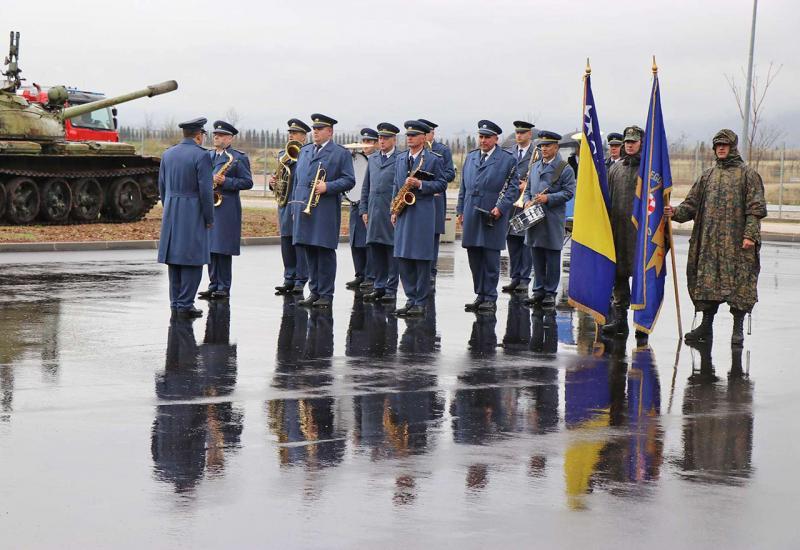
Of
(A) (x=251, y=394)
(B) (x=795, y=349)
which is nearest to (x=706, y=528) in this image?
(A) (x=251, y=394)

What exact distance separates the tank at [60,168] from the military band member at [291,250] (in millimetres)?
12636

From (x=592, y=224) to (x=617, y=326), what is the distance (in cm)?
95

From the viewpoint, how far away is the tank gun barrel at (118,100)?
94.5 ft

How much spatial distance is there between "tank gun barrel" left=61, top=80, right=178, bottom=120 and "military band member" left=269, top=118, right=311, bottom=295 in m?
13.3

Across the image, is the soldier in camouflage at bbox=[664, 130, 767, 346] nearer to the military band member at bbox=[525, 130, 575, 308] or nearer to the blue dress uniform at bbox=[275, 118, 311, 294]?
the military band member at bbox=[525, 130, 575, 308]

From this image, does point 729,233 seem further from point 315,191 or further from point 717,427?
point 315,191

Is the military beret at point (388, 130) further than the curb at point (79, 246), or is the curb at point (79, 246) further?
the curb at point (79, 246)

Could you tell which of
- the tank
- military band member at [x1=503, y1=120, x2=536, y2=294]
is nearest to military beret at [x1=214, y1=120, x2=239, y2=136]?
military band member at [x1=503, y1=120, x2=536, y2=294]

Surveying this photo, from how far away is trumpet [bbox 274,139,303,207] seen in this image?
15531 mm

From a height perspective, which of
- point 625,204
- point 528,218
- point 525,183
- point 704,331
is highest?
point 525,183

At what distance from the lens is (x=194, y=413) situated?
8.51m

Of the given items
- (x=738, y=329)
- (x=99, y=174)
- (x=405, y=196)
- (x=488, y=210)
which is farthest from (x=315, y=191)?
(x=99, y=174)

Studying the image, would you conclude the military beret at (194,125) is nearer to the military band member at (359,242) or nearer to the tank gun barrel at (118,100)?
the military band member at (359,242)

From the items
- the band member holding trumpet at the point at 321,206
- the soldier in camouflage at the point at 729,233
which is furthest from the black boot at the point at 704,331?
the band member holding trumpet at the point at 321,206
